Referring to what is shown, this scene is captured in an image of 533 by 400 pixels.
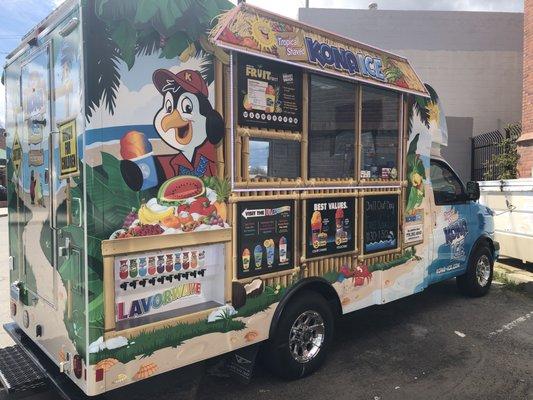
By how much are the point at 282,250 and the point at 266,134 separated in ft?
3.16

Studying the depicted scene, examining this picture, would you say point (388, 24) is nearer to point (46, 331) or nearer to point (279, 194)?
point (279, 194)

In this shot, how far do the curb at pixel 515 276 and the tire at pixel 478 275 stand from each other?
Answer: 3.08 feet

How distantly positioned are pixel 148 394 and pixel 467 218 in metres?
4.77

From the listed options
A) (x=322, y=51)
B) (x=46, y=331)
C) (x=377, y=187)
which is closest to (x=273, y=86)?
(x=322, y=51)

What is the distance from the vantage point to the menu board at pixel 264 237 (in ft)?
11.8

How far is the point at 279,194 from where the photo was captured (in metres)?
3.85

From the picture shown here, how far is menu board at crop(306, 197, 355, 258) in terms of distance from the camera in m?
4.12

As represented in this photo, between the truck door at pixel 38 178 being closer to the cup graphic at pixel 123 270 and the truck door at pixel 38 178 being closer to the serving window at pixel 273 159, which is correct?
the cup graphic at pixel 123 270

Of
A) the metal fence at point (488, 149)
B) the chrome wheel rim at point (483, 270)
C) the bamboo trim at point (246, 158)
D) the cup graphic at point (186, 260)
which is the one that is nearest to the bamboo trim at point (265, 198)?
the bamboo trim at point (246, 158)

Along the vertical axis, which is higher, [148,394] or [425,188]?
[425,188]

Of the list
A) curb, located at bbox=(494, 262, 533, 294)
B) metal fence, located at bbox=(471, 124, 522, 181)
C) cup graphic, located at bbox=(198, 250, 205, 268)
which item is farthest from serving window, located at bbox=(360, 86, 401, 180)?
metal fence, located at bbox=(471, 124, 522, 181)

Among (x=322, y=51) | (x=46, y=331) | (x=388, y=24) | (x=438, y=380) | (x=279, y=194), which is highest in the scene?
(x=388, y=24)

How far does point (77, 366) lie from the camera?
299 centimetres

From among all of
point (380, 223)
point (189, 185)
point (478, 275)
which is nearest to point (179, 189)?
point (189, 185)
